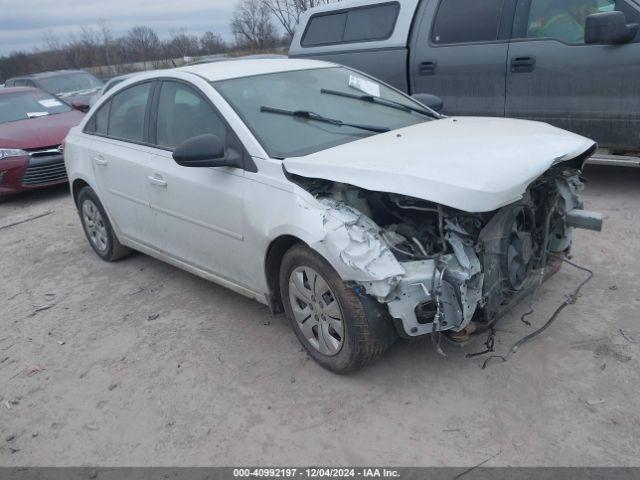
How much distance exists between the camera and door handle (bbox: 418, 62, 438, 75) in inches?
255

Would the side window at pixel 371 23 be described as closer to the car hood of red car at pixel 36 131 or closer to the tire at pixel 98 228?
the tire at pixel 98 228

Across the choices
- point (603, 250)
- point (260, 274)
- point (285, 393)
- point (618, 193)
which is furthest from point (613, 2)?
point (285, 393)

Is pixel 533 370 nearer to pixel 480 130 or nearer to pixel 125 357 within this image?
pixel 480 130

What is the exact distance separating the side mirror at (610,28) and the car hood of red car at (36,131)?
23.0 feet

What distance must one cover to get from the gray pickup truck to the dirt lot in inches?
58.7

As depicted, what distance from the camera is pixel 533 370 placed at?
10.3ft

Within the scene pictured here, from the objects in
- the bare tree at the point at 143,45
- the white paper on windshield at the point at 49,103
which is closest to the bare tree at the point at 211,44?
the bare tree at the point at 143,45

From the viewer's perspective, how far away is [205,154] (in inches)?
134

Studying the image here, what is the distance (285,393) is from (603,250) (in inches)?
113

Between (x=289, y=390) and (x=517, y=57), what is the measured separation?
4286mm

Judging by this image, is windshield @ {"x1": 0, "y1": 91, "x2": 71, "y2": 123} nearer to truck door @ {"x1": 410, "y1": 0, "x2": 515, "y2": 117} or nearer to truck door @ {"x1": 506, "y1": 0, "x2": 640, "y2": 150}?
truck door @ {"x1": 410, "y1": 0, "x2": 515, "y2": 117}

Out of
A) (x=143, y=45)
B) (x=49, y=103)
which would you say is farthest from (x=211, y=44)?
(x=49, y=103)

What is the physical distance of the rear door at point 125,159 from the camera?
4.39 metres

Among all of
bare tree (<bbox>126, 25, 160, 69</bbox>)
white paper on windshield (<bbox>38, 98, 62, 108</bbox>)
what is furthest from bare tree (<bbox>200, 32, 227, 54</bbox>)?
white paper on windshield (<bbox>38, 98, 62, 108</bbox>)
